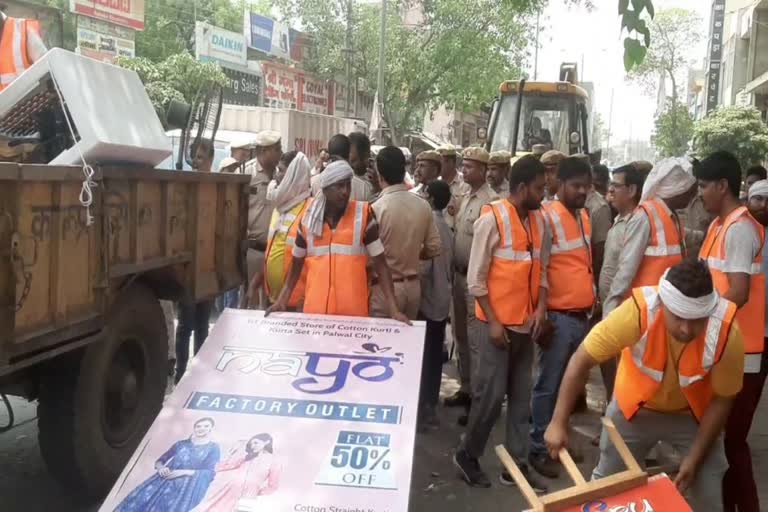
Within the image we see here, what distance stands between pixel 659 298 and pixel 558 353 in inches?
78.4

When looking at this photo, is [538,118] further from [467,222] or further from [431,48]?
[431,48]

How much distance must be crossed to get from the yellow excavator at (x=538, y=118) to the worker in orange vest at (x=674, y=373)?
9808 millimetres

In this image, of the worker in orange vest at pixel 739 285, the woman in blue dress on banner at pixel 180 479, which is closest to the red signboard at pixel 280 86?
the worker in orange vest at pixel 739 285

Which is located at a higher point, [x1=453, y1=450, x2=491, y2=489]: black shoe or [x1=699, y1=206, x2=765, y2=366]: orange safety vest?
[x1=699, y1=206, x2=765, y2=366]: orange safety vest

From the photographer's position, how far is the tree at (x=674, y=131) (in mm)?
44531

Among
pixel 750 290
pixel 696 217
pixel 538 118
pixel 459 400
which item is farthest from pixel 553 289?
pixel 538 118

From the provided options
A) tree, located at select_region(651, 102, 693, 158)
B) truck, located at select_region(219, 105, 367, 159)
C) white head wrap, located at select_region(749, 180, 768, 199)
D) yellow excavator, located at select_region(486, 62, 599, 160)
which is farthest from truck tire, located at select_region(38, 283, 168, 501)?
tree, located at select_region(651, 102, 693, 158)

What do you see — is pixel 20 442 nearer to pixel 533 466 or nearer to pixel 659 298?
pixel 533 466

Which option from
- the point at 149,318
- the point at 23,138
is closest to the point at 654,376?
the point at 149,318

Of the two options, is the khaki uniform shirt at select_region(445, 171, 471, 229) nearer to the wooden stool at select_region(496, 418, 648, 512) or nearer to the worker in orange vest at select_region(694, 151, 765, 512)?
the worker in orange vest at select_region(694, 151, 765, 512)

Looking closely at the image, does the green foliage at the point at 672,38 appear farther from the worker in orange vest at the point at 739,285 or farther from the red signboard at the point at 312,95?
the worker in orange vest at the point at 739,285

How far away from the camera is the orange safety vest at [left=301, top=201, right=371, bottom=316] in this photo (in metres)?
4.27

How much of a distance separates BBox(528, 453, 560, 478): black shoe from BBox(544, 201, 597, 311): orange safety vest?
922 mm

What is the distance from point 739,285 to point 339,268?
193 centimetres
